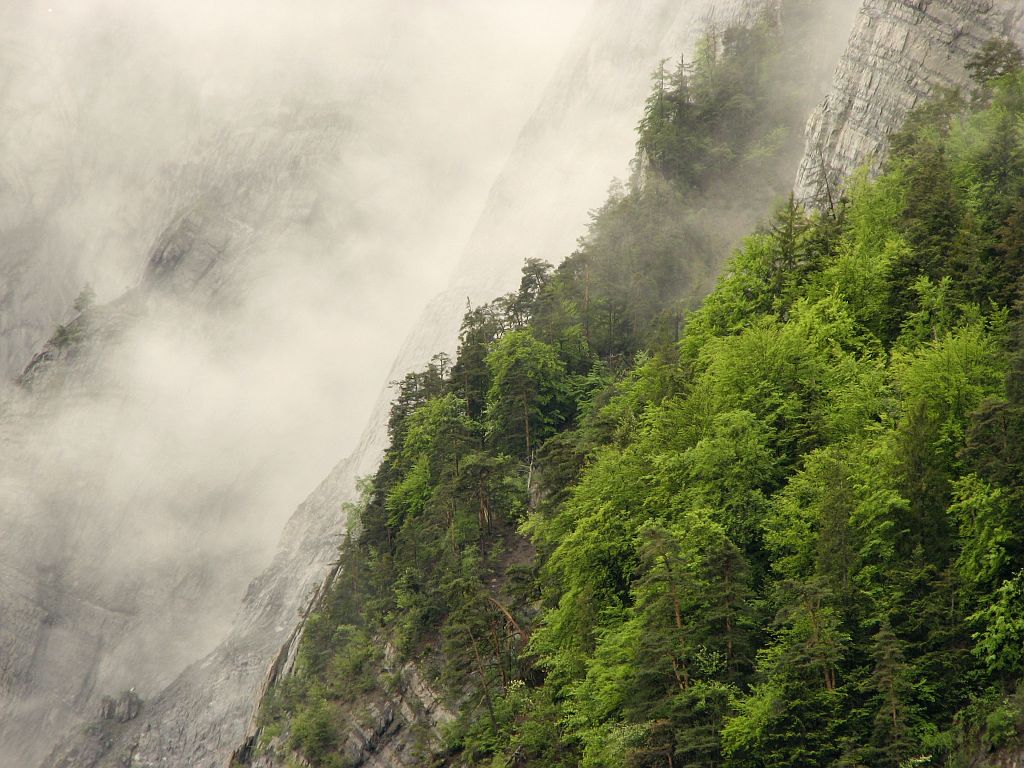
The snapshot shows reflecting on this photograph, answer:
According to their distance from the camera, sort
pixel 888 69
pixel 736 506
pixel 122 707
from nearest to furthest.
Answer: pixel 736 506 < pixel 888 69 < pixel 122 707

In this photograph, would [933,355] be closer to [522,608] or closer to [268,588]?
[522,608]

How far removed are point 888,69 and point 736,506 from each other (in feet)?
97.8

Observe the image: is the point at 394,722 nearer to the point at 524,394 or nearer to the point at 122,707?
the point at 524,394

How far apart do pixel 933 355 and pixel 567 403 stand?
23.3 meters

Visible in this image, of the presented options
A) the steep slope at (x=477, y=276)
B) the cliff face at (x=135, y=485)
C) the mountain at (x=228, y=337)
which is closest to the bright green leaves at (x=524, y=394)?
the mountain at (x=228, y=337)

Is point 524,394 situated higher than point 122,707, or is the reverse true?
point 122,707

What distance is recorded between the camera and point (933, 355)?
32.3 m

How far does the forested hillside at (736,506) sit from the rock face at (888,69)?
2097mm

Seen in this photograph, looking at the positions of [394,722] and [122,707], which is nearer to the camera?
[394,722]

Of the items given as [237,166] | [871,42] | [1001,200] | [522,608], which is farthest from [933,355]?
[237,166]

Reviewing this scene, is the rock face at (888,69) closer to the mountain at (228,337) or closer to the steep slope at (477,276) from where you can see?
the mountain at (228,337)

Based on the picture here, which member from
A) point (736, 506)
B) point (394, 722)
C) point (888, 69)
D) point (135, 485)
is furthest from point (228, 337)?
point (736, 506)

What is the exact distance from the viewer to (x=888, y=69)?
177ft

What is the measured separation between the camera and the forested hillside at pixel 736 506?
26.9 metres
